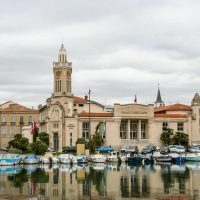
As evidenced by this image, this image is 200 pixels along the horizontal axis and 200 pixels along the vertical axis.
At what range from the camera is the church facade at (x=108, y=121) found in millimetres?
91625

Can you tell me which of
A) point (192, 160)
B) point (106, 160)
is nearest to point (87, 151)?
point (106, 160)

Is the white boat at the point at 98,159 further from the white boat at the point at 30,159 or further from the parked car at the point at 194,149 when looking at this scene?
the parked car at the point at 194,149

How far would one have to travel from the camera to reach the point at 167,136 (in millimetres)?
93062

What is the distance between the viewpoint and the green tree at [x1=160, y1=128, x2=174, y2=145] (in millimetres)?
92875

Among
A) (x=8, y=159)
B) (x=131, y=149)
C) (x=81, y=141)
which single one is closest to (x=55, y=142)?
(x=81, y=141)

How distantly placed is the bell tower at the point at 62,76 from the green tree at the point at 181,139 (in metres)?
22.7

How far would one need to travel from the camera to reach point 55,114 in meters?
92.6

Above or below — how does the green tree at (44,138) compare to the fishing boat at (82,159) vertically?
above

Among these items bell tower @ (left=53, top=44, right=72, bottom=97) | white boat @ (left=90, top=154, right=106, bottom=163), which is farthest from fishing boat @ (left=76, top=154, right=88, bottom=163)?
bell tower @ (left=53, top=44, right=72, bottom=97)

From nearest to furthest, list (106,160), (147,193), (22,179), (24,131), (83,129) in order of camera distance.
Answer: (147,193) → (22,179) → (106,160) → (83,129) → (24,131)

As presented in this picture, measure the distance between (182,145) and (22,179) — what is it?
1990 inches

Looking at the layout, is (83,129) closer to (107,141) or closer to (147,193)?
(107,141)

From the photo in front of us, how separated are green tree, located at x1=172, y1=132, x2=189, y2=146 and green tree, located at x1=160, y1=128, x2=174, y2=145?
2.99 feet

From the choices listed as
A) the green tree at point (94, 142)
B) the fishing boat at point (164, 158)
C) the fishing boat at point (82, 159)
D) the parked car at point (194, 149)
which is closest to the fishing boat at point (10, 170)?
the fishing boat at point (82, 159)
